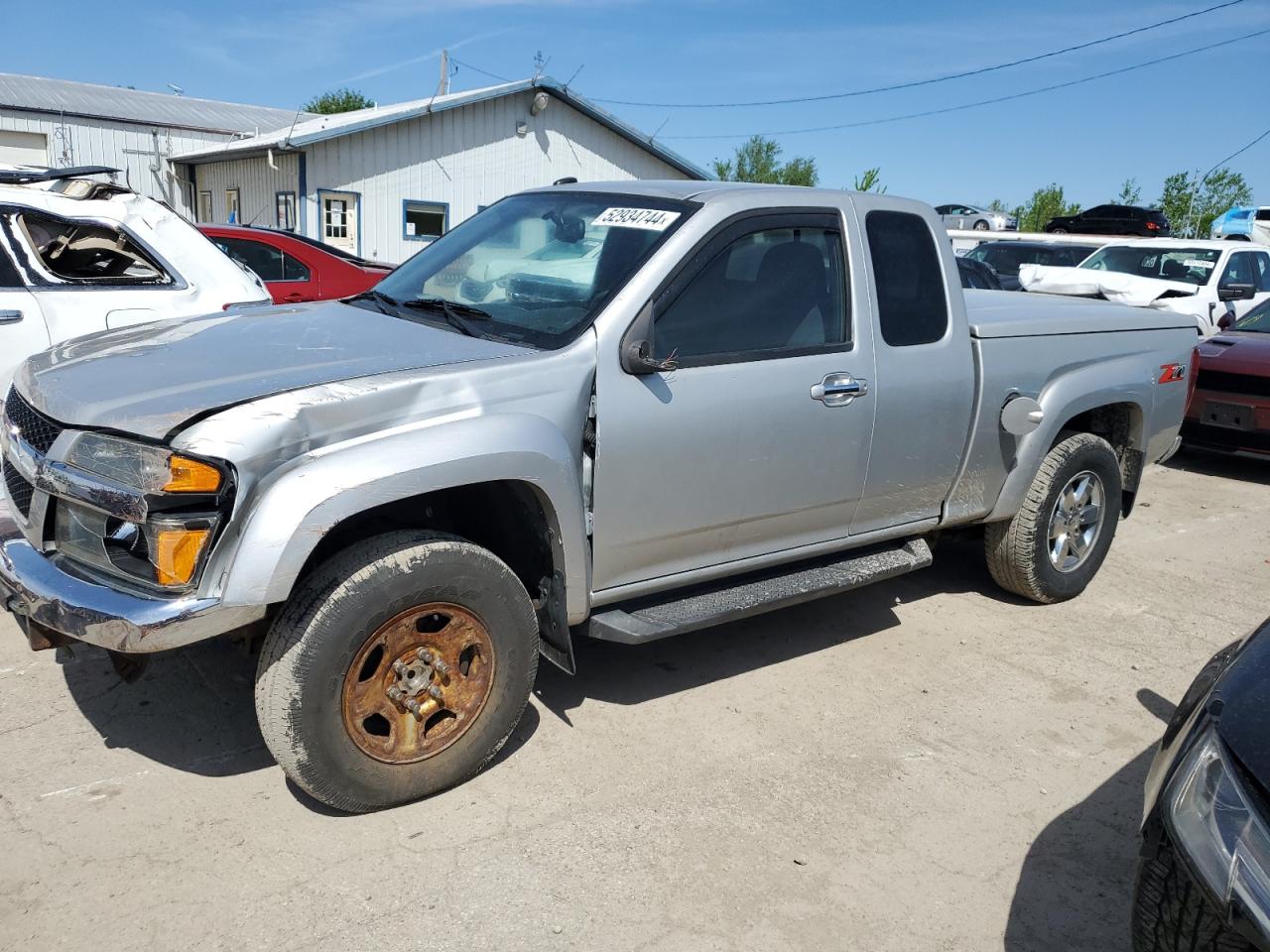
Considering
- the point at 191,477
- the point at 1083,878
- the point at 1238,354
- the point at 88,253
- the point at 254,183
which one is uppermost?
the point at 254,183

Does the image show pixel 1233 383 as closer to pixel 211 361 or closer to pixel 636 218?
pixel 636 218

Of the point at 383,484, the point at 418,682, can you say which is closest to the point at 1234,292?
the point at 418,682

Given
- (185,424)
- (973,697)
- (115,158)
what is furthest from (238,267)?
(115,158)

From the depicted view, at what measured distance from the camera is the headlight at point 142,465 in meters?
2.79

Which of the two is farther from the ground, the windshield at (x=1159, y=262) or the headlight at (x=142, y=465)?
the windshield at (x=1159, y=262)

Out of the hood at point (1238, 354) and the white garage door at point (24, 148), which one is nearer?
the hood at point (1238, 354)

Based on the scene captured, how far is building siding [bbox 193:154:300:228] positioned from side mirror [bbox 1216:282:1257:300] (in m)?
15.3

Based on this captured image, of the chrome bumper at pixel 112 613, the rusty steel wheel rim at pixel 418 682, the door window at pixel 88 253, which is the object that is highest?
the door window at pixel 88 253

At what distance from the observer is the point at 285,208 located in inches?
799

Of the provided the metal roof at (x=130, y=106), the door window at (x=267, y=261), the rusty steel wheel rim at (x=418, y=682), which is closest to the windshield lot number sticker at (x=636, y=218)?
the rusty steel wheel rim at (x=418, y=682)

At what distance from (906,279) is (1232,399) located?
5881 mm

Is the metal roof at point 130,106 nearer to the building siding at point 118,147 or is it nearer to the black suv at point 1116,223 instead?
the building siding at point 118,147

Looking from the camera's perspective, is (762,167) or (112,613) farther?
(762,167)

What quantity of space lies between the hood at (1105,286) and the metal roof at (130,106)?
22581mm
